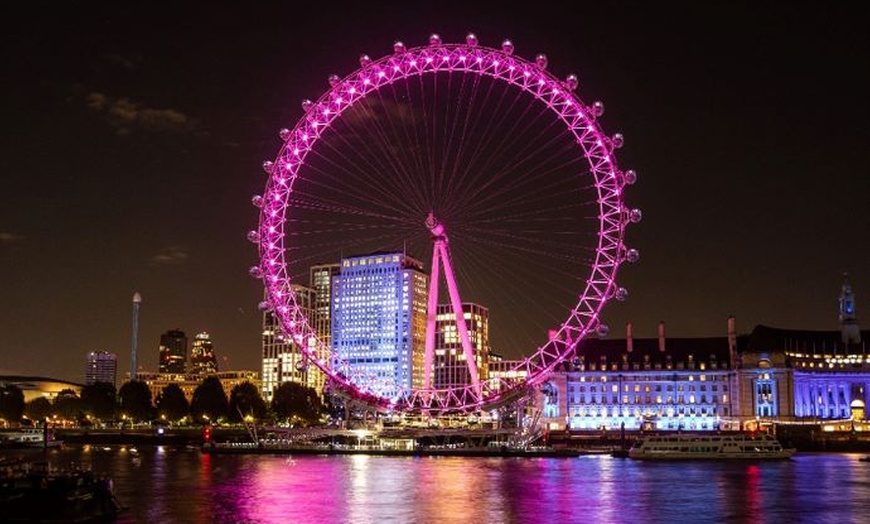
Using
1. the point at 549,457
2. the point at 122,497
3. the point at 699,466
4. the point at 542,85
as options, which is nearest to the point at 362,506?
the point at 122,497

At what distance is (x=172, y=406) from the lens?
152250 millimetres

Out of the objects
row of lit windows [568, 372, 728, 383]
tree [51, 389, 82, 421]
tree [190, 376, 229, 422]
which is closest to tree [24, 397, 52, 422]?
tree [51, 389, 82, 421]

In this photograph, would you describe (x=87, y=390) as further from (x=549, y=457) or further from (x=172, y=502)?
(x=172, y=502)

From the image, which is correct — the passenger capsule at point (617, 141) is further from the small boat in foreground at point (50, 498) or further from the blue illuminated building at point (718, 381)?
the blue illuminated building at point (718, 381)

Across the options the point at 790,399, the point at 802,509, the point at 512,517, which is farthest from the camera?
the point at 790,399

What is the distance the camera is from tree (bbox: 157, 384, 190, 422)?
152 metres

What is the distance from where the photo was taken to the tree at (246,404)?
15488 cm

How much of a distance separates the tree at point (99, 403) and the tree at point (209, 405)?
595 inches

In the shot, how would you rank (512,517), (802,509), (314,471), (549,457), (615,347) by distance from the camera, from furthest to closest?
1. (615,347)
2. (549,457)
3. (314,471)
4. (802,509)
5. (512,517)

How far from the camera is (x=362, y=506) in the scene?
51500 millimetres

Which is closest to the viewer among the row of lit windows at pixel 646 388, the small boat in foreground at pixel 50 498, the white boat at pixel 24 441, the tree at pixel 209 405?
the small boat in foreground at pixel 50 498

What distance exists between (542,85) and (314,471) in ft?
106

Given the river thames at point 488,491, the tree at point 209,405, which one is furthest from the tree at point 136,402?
the river thames at point 488,491

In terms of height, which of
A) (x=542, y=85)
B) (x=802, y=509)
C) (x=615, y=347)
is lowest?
(x=802, y=509)
